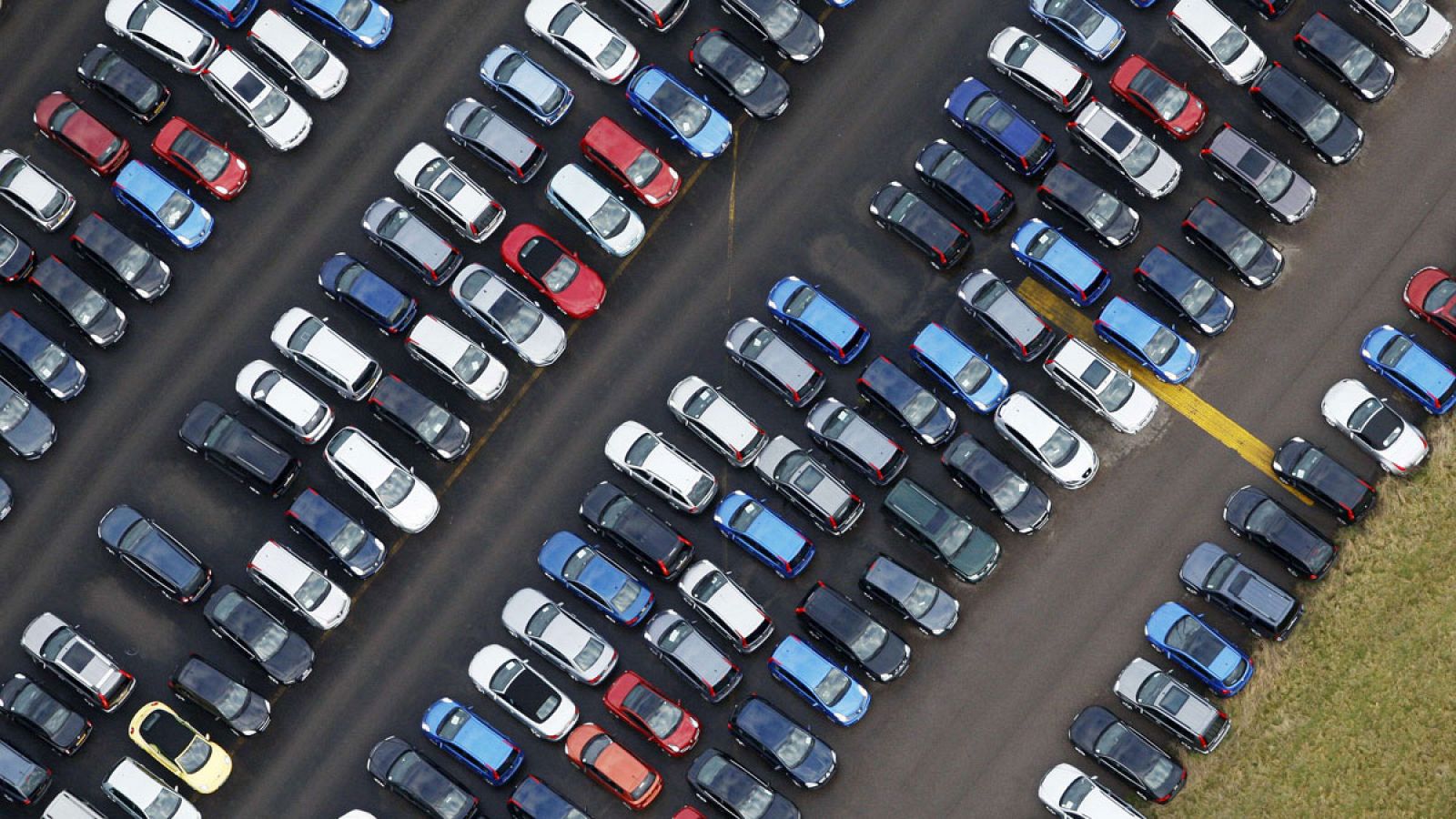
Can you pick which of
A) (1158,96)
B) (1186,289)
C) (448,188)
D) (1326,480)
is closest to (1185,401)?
(1186,289)

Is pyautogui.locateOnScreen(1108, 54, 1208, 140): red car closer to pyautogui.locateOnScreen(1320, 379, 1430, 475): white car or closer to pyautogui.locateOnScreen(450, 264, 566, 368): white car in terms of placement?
pyautogui.locateOnScreen(1320, 379, 1430, 475): white car

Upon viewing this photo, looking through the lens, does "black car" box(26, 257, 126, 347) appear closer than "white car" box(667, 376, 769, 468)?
No

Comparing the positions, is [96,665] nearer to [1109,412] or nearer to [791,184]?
[791,184]

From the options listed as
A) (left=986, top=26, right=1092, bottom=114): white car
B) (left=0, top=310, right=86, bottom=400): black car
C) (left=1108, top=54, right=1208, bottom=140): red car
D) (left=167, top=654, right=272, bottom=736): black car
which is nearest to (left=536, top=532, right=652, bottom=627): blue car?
(left=167, top=654, right=272, bottom=736): black car

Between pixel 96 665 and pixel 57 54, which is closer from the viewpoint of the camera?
pixel 96 665

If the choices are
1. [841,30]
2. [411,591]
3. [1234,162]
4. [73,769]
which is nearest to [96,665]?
[73,769]

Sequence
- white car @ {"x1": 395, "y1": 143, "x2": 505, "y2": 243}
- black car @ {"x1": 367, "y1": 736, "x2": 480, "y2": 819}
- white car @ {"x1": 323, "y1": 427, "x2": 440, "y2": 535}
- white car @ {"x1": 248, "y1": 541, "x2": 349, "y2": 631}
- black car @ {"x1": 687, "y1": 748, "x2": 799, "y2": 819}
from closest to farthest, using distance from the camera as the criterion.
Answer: black car @ {"x1": 367, "y1": 736, "x2": 480, "y2": 819}
black car @ {"x1": 687, "y1": 748, "x2": 799, "y2": 819}
white car @ {"x1": 248, "y1": 541, "x2": 349, "y2": 631}
white car @ {"x1": 323, "y1": 427, "x2": 440, "y2": 535}
white car @ {"x1": 395, "y1": 143, "x2": 505, "y2": 243}
